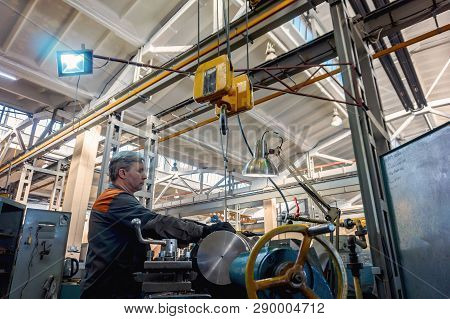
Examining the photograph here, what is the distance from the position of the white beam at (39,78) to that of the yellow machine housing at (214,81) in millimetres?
3021

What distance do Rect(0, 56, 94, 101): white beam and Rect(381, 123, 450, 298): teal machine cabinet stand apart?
3697 mm

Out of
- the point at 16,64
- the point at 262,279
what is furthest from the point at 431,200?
the point at 16,64

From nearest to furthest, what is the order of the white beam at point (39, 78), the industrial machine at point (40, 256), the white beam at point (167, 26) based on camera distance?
the industrial machine at point (40, 256), the white beam at point (167, 26), the white beam at point (39, 78)

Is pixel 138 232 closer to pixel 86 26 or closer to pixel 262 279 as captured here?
pixel 262 279

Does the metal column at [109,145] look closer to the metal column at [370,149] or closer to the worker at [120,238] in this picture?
the worker at [120,238]

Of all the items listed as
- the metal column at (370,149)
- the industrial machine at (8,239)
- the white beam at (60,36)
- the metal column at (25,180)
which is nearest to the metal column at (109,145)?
the industrial machine at (8,239)

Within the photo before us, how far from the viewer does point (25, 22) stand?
9.77ft

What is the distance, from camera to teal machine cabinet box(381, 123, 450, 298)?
3.52 ft

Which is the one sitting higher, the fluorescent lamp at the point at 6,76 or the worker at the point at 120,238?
the fluorescent lamp at the point at 6,76

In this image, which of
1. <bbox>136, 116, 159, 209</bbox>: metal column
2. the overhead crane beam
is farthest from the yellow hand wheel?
<bbox>136, 116, 159, 209</bbox>: metal column

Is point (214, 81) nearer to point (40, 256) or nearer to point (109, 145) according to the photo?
point (109, 145)

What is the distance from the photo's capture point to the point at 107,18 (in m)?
2.97

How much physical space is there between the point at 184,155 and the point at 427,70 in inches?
167

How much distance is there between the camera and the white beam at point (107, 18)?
110 inches
